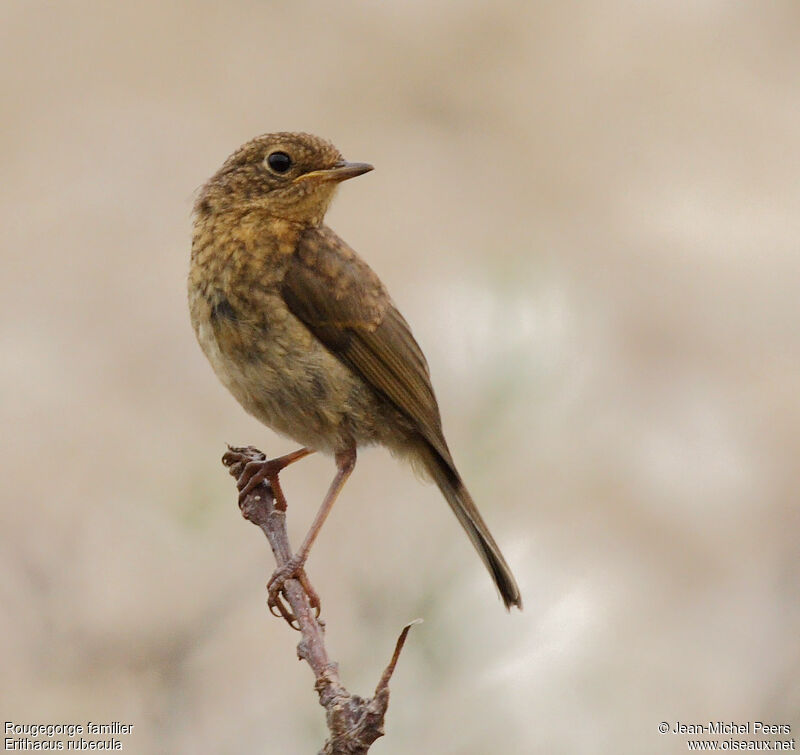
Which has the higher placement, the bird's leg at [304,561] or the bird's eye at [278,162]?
the bird's eye at [278,162]

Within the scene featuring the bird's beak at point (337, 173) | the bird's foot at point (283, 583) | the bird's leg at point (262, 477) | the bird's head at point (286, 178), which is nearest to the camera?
the bird's foot at point (283, 583)

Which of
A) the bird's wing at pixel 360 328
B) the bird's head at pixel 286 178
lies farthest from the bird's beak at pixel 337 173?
the bird's wing at pixel 360 328

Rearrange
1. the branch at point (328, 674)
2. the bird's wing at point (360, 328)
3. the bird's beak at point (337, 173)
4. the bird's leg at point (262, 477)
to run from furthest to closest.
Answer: the bird's beak at point (337, 173) → the bird's wing at point (360, 328) → the bird's leg at point (262, 477) → the branch at point (328, 674)

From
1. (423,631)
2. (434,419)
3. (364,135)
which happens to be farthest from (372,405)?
(364,135)

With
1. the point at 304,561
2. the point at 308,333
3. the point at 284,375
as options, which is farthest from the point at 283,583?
the point at 308,333

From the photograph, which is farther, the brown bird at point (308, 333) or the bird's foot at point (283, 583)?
the brown bird at point (308, 333)

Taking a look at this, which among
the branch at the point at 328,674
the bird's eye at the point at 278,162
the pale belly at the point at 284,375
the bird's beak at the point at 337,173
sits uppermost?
the bird's eye at the point at 278,162

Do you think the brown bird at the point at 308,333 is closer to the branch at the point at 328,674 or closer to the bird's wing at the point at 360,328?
the bird's wing at the point at 360,328
